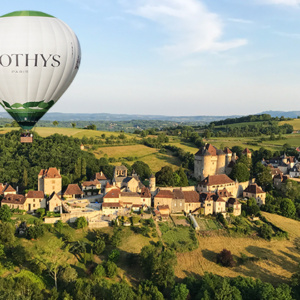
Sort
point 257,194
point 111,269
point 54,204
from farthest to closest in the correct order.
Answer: point 257,194 → point 54,204 → point 111,269

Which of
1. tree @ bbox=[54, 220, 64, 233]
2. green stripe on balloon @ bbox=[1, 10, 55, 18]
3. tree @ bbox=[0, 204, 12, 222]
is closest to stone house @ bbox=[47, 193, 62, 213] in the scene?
tree @ bbox=[54, 220, 64, 233]

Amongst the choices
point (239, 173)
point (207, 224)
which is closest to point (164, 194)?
point (207, 224)

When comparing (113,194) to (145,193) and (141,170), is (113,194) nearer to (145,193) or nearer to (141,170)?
(145,193)

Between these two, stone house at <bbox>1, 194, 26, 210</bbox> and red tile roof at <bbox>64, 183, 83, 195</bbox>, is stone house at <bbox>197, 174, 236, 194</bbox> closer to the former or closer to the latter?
red tile roof at <bbox>64, 183, 83, 195</bbox>

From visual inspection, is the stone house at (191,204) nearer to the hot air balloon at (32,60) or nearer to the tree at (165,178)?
the tree at (165,178)

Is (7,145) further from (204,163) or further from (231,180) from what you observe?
(231,180)

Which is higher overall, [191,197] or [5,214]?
[191,197]

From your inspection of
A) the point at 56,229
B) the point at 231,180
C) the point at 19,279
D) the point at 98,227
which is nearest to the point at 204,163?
the point at 231,180
